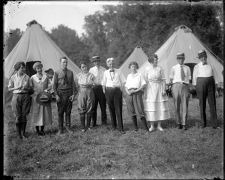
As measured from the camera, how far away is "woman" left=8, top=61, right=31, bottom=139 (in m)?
5.39

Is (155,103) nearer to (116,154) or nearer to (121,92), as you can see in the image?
(121,92)

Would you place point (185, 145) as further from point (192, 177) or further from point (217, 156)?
point (192, 177)

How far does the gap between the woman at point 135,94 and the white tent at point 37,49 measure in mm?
3647

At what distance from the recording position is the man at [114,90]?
19.7ft

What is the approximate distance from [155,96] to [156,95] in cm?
4

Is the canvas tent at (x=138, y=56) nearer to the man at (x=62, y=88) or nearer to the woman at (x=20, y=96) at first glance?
the man at (x=62, y=88)

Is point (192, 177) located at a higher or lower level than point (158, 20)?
lower

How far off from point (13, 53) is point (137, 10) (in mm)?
7229

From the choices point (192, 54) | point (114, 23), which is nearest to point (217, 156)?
point (192, 54)

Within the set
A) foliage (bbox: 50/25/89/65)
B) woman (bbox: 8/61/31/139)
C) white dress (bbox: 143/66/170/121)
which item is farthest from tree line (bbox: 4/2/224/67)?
foliage (bbox: 50/25/89/65)

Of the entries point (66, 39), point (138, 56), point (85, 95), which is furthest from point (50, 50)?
point (66, 39)

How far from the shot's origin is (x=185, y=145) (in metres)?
4.80

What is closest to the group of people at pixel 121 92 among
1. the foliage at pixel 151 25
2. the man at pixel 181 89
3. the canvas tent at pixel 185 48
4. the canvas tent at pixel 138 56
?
the man at pixel 181 89

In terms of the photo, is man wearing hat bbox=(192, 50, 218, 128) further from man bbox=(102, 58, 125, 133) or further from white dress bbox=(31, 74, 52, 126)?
white dress bbox=(31, 74, 52, 126)
